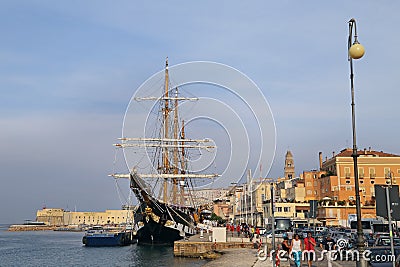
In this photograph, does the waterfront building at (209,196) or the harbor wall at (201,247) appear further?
the waterfront building at (209,196)

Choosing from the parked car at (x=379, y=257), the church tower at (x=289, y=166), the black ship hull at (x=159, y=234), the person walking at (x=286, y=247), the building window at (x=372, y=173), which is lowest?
the black ship hull at (x=159, y=234)

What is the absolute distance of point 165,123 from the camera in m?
70.0

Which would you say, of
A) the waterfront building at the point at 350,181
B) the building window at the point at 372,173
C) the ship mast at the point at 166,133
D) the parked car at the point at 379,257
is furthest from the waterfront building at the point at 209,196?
the parked car at the point at 379,257

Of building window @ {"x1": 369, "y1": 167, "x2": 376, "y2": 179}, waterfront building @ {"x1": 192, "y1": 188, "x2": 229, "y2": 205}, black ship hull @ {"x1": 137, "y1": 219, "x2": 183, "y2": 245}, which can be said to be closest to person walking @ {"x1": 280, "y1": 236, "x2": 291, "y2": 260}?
black ship hull @ {"x1": 137, "y1": 219, "x2": 183, "y2": 245}

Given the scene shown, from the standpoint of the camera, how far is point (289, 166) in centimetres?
12781

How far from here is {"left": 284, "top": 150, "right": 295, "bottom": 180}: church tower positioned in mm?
125125

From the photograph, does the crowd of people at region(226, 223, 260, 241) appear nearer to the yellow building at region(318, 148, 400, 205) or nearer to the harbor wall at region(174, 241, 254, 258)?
the harbor wall at region(174, 241, 254, 258)

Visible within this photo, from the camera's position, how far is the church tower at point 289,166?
125 meters

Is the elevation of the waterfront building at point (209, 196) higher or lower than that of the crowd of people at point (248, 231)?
higher

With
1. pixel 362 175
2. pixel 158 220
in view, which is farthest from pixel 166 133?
pixel 362 175

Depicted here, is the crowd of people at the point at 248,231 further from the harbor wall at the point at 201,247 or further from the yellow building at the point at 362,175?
the yellow building at the point at 362,175

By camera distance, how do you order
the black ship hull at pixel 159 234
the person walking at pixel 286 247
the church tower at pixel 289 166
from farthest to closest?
1. the church tower at pixel 289 166
2. the black ship hull at pixel 159 234
3. the person walking at pixel 286 247

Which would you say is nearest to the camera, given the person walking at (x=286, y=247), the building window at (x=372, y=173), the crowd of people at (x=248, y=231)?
the person walking at (x=286, y=247)

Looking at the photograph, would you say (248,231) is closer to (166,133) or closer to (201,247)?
(201,247)
